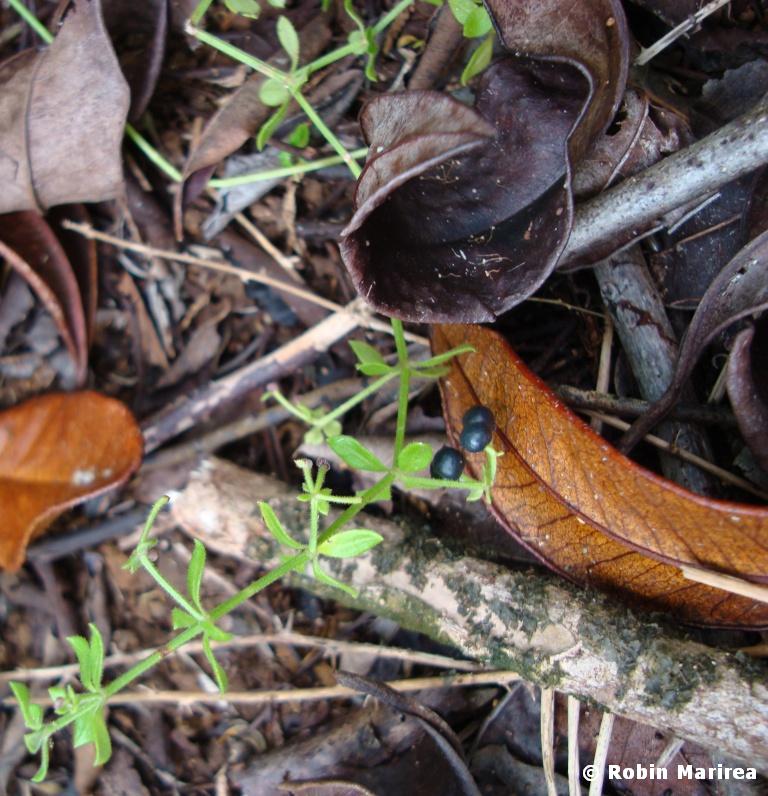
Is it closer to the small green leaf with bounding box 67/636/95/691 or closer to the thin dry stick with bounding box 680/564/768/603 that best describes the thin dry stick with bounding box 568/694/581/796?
the thin dry stick with bounding box 680/564/768/603

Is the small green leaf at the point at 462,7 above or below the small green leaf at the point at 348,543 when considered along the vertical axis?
above

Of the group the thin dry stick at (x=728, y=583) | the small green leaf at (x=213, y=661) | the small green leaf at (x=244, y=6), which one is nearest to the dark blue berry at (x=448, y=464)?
the thin dry stick at (x=728, y=583)

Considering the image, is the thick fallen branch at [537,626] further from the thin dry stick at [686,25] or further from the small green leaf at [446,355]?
the thin dry stick at [686,25]

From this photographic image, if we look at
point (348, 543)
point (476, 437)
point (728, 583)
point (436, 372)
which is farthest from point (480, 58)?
point (728, 583)

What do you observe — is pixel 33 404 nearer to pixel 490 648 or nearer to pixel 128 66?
pixel 128 66

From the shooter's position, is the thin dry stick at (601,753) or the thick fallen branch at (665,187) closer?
the thick fallen branch at (665,187)

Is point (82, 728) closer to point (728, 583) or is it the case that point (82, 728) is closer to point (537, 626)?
point (537, 626)
